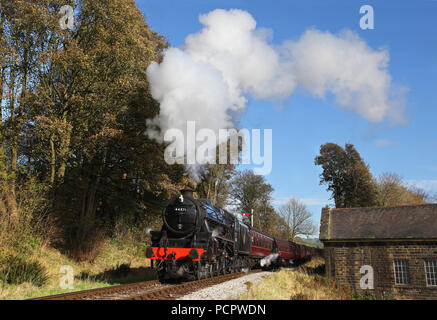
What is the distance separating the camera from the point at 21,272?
36.4 feet

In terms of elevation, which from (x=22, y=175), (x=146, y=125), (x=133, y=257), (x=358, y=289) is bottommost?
(x=358, y=289)

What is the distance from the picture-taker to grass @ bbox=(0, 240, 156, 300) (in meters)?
9.90

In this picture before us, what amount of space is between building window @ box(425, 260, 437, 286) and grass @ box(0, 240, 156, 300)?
14.0 metres

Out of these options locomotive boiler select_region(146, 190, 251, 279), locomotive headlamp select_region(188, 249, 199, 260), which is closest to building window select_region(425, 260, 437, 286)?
locomotive boiler select_region(146, 190, 251, 279)

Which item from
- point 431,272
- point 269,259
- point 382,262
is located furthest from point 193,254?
point 269,259

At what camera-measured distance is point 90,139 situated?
1662cm

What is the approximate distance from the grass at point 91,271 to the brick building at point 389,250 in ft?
36.5

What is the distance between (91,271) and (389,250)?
15.6 metres

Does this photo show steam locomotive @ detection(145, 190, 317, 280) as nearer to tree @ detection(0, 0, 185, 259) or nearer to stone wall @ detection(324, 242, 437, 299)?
tree @ detection(0, 0, 185, 259)

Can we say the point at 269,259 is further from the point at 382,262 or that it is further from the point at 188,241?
the point at 188,241

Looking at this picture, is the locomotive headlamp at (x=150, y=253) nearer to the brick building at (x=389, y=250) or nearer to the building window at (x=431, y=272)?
the brick building at (x=389, y=250)
